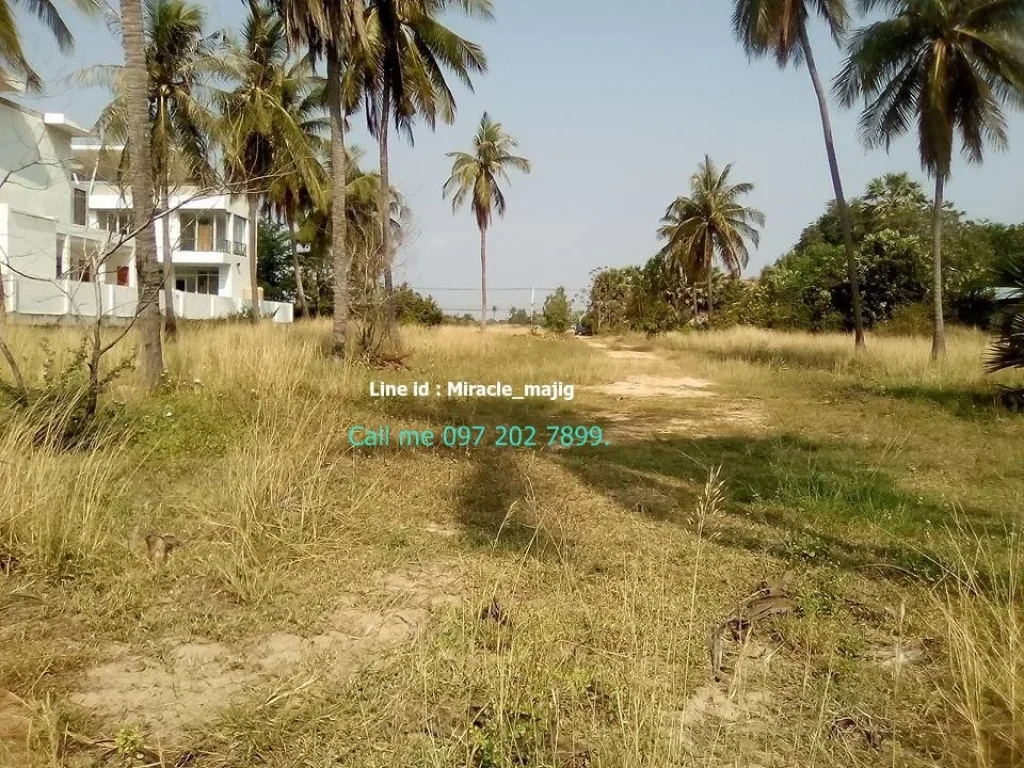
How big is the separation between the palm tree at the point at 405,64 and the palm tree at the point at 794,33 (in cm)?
621

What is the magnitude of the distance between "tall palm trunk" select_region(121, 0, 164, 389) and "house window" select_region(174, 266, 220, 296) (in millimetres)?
30196

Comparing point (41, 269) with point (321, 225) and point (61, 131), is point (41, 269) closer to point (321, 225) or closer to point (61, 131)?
point (61, 131)

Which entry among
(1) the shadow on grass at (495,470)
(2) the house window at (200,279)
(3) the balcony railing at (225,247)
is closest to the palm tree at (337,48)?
(1) the shadow on grass at (495,470)

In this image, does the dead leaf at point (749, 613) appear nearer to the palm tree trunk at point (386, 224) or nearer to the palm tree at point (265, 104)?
the palm tree trunk at point (386, 224)

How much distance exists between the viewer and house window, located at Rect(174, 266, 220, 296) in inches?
1400

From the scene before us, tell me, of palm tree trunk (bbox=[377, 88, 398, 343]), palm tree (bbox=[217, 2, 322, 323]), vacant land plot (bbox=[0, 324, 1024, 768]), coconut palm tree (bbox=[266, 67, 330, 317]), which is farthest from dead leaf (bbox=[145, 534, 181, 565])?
coconut palm tree (bbox=[266, 67, 330, 317])

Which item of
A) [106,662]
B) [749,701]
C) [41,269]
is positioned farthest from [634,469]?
[41,269]

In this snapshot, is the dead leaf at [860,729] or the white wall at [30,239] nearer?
the dead leaf at [860,729]

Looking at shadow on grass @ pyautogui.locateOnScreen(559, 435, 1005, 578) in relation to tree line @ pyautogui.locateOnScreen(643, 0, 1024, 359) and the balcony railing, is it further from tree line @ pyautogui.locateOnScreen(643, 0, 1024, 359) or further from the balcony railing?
the balcony railing

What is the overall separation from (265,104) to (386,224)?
7095 mm

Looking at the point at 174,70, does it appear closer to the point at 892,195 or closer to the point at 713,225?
the point at 713,225

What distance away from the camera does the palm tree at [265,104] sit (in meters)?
16.4

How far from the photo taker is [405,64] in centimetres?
1429

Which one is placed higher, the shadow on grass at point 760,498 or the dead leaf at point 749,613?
the shadow on grass at point 760,498
